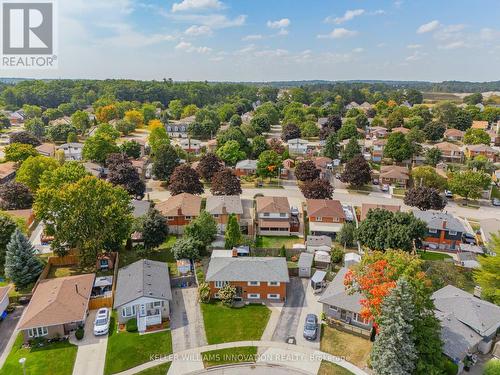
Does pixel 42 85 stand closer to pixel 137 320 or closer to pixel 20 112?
pixel 20 112

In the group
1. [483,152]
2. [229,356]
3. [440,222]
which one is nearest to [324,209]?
[440,222]

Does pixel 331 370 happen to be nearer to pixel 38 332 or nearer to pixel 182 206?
pixel 38 332

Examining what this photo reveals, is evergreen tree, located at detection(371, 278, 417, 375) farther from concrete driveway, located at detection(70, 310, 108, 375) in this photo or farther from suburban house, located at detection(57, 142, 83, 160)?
suburban house, located at detection(57, 142, 83, 160)

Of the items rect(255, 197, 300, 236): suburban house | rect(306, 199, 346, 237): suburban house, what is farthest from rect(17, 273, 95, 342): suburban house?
rect(306, 199, 346, 237): suburban house

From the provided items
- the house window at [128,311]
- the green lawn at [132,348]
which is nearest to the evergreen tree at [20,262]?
the green lawn at [132,348]

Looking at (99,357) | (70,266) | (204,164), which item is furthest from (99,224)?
(204,164)
